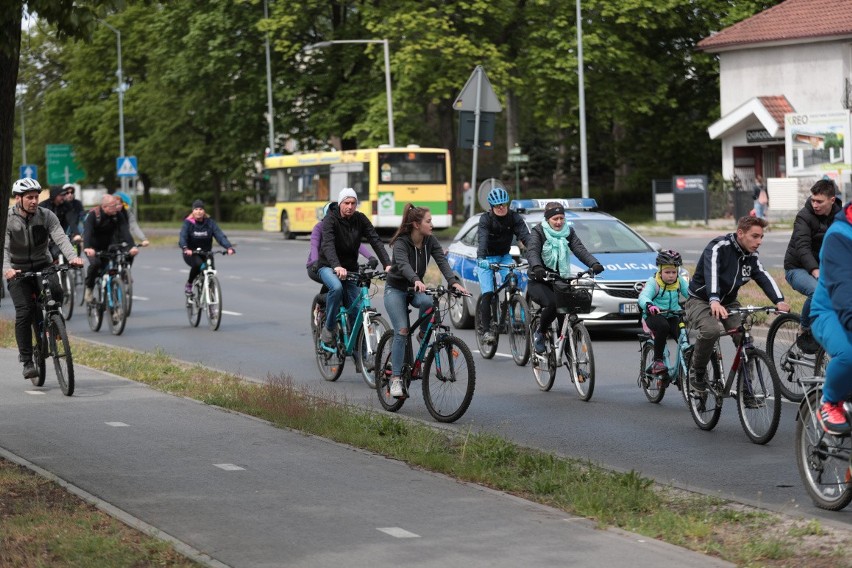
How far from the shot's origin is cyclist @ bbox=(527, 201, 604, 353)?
13109mm

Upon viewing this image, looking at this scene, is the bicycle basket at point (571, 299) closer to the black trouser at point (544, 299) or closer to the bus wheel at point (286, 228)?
the black trouser at point (544, 299)

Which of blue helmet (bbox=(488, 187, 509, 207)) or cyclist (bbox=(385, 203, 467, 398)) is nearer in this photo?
cyclist (bbox=(385, 203, 467, 398))

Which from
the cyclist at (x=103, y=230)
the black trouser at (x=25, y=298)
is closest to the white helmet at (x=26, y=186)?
the black trouser at (x=25, y=298)

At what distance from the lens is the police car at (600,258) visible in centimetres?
1709

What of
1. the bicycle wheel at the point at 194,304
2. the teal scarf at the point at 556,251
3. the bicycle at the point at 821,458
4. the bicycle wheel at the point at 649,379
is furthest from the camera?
the bicycle wheel at the point at 194,304

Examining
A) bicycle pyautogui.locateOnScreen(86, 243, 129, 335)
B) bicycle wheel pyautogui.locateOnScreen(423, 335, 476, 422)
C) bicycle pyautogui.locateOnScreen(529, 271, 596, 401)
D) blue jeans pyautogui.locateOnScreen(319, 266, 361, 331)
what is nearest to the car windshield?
bicycle pyautogui.locateOnScreen(529, 271, 596, 401)

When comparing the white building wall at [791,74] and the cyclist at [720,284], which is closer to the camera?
the cyclist at [720,284]

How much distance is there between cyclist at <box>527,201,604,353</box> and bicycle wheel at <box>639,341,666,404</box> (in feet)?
3.99

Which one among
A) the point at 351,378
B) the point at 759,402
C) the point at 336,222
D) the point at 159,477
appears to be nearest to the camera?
the point at 159,477

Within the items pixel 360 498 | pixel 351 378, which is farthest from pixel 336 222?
pixel 360 498

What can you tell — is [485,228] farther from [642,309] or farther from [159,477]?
[159,477]

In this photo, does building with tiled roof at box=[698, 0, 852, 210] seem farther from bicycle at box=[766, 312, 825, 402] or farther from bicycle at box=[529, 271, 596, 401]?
bicycle at box=[766, 312, 825, 402]

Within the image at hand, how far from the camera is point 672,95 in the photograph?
2327 inches

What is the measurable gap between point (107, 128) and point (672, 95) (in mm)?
31436
